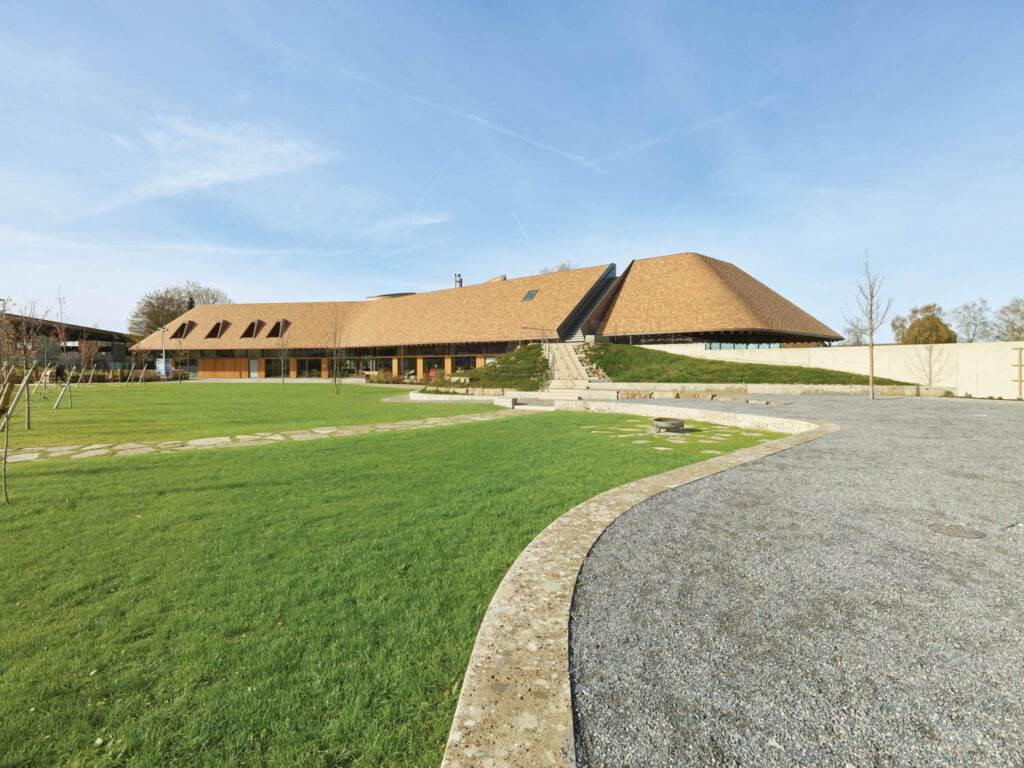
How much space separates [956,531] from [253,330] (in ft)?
199

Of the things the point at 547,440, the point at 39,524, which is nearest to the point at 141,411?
the point at 39,524

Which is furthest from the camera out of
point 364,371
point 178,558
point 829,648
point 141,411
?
point 364,371

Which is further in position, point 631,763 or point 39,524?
point 39,524

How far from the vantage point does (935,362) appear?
21.2 metres

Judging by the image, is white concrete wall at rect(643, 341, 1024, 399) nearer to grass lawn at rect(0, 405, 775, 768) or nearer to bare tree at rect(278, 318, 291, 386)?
grass lawn at rect(0, 405, 775, 768)

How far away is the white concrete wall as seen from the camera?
754 inches

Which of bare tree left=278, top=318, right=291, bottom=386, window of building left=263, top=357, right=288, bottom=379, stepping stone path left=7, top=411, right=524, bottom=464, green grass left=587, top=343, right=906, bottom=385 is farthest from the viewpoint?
window of building left=263, top=357, right=288, bottom=379

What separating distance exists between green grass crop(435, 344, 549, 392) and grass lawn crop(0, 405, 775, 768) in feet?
67.3

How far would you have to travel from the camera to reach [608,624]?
2.86 meters

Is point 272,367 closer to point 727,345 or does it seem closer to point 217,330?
point 217,330

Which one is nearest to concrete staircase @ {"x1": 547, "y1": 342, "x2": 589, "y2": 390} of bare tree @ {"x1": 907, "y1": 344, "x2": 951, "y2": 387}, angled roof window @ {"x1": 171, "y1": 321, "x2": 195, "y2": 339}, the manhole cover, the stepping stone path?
the stepping stone path

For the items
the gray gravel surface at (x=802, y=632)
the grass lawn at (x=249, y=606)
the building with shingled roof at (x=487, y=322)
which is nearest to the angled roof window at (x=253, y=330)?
the building with shingled roof at (x=487, y=322)

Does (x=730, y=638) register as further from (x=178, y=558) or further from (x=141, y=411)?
(x=141, y=411)

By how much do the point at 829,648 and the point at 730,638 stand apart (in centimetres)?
55
